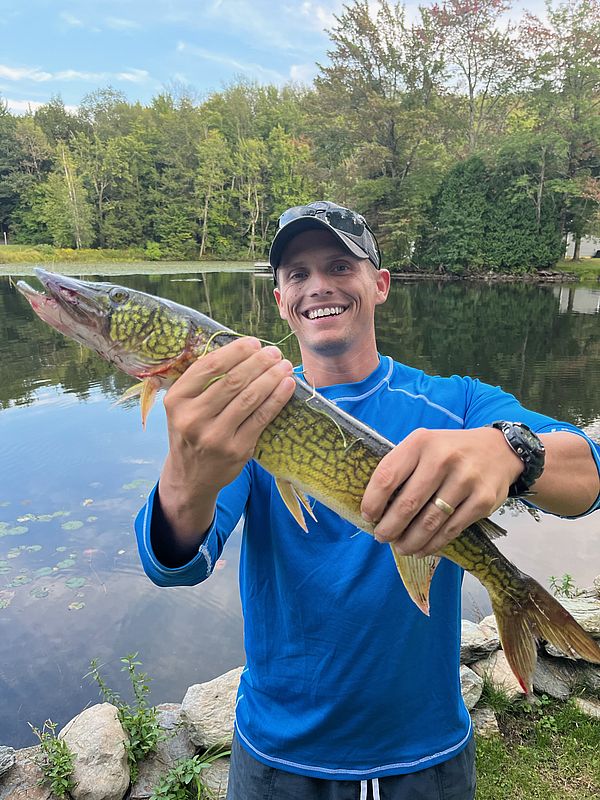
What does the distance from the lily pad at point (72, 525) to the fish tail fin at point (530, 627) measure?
5030 millimetres

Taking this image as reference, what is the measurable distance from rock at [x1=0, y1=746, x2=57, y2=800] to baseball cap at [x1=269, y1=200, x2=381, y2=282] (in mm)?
2960

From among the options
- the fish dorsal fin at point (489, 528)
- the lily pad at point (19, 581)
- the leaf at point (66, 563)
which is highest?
the fish dorsal fin at point (489, 528)

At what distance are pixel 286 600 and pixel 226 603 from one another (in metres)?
3.18

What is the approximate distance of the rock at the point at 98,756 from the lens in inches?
102

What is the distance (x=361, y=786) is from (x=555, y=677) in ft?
7.79

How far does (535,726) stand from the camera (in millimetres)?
2998

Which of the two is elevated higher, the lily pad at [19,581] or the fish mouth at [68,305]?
the fish mouth at [68,305]

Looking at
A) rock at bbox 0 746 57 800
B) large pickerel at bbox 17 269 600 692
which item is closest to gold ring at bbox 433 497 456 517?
large pickerel at bbox 17 269 600 692

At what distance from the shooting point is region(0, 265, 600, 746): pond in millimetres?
3887

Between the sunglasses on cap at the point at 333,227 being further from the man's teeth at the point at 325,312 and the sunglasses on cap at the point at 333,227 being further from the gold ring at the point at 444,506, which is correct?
the gold ring at the point at 444,506

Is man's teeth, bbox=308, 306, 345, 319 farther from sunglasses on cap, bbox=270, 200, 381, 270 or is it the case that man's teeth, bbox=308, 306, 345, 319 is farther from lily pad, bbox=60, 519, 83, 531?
lily pad, bbox=60, 519, 83, 531

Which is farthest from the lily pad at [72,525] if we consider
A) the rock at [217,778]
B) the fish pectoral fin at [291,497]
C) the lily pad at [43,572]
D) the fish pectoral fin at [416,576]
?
the fish pectoral fin at [416,576]

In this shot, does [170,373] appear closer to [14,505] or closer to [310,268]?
[310,268]

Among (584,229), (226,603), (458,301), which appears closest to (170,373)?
(226,603)
